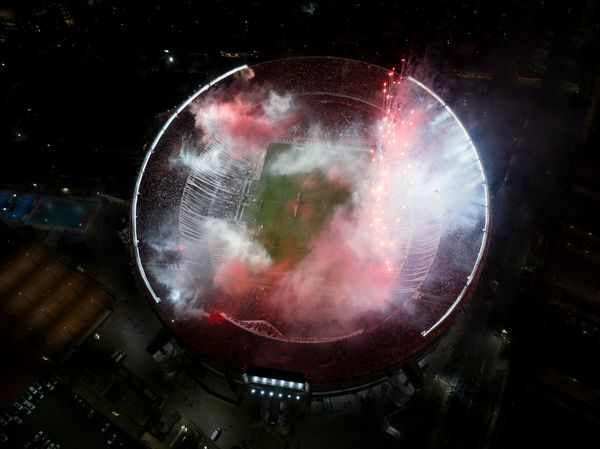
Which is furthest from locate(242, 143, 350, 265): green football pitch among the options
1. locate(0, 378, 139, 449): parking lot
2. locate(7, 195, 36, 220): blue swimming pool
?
locate(7, 195, 36, 220): blue swimming pool

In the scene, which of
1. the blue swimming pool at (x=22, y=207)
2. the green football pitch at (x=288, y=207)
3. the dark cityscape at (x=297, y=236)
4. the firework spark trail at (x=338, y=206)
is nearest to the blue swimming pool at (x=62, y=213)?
the dark cityscape at (x=297, y=236)

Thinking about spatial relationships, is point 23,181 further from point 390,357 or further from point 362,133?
→ point 390,357

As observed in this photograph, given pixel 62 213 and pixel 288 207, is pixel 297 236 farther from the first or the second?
pixel 62 213

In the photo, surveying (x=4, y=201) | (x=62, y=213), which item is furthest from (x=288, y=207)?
(x=4, y=201)

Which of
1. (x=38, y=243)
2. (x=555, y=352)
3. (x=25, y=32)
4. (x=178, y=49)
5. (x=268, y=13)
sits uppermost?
(x=268, y=13)

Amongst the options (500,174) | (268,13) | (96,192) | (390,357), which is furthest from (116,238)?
(500,174)

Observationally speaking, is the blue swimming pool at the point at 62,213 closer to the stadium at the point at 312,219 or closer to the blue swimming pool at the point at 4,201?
the blue swimming pool at the point at 4,201
